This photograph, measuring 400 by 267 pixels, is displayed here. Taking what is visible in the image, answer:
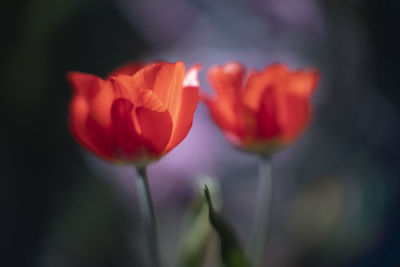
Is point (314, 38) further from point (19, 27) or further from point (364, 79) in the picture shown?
point (19, 27)

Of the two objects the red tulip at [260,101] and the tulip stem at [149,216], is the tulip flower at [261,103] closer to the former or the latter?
the red tulip at [260,101]

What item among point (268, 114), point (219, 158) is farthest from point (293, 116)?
point (219, 158)

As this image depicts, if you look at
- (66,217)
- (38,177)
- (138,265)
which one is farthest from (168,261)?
(38,177)

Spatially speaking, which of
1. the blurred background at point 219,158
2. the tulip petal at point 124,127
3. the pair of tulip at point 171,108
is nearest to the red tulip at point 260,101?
the pair of tulip at point 171,108

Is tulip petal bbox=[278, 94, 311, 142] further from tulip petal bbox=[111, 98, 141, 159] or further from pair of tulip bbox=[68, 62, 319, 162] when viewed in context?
tulip petal bbox=[111, 98, 141, 159]

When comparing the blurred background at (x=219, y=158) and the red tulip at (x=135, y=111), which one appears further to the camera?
the blurred background at (x=219, y=158)

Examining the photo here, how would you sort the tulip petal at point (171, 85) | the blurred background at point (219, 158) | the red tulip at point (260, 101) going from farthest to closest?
the blurred background at point (219, 158) → the red tulip at point (260, 101) → the tulip petal at point (171, 85)
